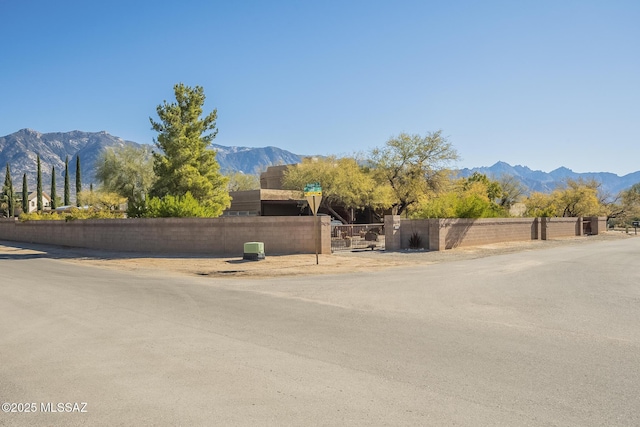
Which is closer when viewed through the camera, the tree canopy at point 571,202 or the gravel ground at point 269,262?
the gravel ground at point 269,262

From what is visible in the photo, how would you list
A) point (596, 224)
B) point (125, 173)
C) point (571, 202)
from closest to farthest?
point (125, 173), point (596, 224), point (571, 202)

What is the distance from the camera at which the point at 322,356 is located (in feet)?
20.8

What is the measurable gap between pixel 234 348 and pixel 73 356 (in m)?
2.26

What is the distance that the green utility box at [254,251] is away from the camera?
853 inches

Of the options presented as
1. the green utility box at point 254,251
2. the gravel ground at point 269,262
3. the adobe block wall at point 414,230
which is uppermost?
the adobe block wall at point 414,230

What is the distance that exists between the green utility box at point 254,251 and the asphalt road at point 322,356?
879 cm

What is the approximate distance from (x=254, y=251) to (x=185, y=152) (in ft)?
39.4

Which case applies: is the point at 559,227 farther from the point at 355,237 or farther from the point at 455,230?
the point at 355,237

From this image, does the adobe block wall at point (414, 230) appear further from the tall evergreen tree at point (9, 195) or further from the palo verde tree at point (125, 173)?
the tall evergreen tree at point (9, 195)

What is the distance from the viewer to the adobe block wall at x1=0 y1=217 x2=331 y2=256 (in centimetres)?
2386

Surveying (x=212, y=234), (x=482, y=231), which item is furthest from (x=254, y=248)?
(x=482, y=231)

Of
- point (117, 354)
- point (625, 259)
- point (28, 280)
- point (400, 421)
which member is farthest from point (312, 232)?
point (400, 421)

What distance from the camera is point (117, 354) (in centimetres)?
646

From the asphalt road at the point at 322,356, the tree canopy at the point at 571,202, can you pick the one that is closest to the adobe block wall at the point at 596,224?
the tree canopy at the point at 571,202
